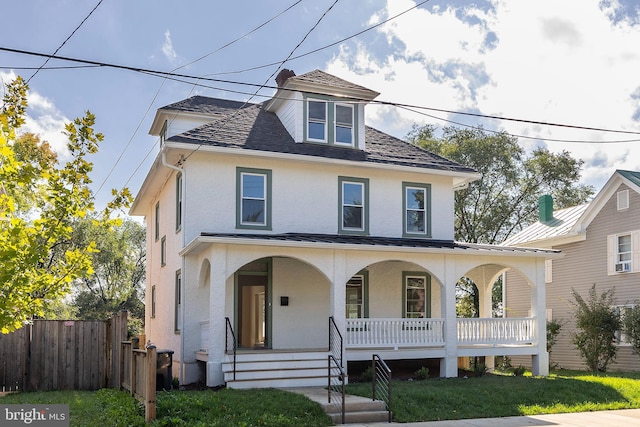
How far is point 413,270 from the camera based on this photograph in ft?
69.5

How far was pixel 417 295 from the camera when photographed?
21.5m

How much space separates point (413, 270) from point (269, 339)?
5.09 metres

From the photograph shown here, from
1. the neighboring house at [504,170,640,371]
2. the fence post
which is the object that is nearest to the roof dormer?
the neighboring house at [504,170,640,371]

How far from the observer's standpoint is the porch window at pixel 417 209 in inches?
827

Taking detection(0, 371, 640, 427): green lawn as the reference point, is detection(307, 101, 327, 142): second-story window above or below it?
above

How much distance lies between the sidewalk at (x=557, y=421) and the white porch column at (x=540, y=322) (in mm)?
5100

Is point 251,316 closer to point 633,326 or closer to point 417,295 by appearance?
point 417,295

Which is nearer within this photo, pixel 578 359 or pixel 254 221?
pixel 254 221

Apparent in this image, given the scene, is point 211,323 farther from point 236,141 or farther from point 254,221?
point 236,141

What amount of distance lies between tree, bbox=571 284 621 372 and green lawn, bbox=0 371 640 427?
5.22 meters

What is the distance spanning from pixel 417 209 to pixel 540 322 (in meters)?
4.78

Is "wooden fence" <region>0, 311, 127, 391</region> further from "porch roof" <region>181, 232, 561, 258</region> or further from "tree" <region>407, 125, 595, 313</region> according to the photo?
"tree" <region>407, 125, 595, 313</region>

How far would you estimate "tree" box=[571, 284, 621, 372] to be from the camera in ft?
76.2

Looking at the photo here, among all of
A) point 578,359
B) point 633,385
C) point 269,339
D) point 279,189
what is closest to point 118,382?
point 269,339
